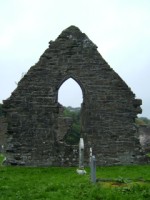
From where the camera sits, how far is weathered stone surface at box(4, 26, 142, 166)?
66.1ft

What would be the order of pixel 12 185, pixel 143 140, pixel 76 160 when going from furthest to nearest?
1. pixel 143 140
2. pixel 76 160
3. pixel 12 185

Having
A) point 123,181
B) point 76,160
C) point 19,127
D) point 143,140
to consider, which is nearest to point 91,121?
point 76,160

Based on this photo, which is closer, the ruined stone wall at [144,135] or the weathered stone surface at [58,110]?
the weathered stone surface at [58,110]

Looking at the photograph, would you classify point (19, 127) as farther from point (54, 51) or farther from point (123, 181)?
point (123, 181)

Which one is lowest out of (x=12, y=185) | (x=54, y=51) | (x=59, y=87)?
(x=12, y=185)

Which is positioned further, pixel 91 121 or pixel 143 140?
pixel 143 140

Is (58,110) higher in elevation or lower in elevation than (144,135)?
lower

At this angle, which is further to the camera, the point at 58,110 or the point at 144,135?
the point at 144,135

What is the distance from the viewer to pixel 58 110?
67.4 ft

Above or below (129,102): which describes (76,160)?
below

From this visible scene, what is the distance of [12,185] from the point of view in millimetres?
11914

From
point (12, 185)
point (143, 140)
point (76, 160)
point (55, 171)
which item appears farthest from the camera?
point (143, 140)

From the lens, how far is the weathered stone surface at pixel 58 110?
20156mm

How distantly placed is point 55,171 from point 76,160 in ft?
6.88
